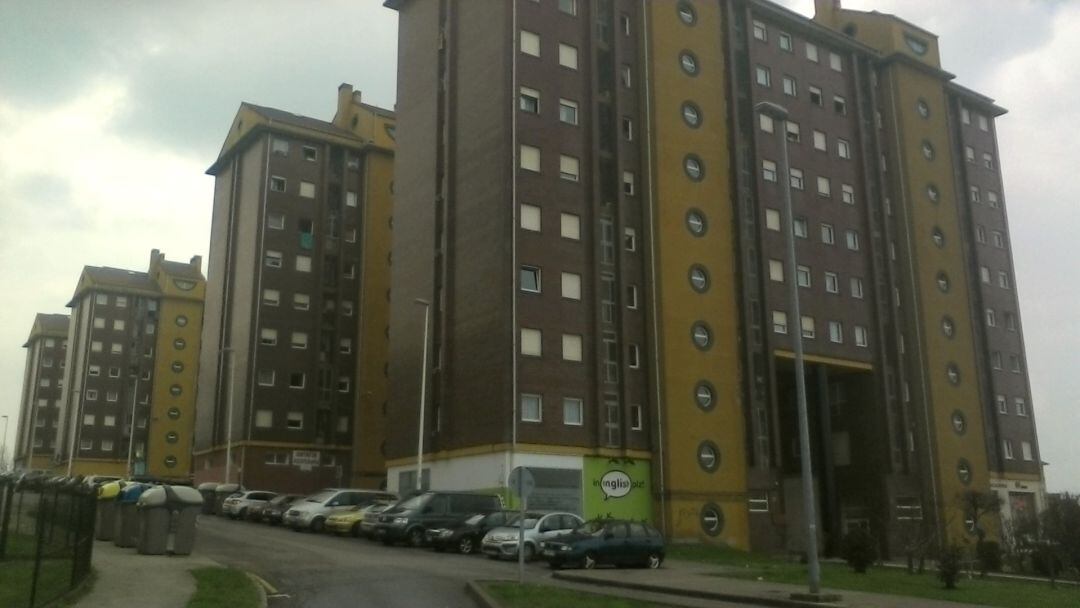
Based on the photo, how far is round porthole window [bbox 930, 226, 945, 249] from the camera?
59.3m

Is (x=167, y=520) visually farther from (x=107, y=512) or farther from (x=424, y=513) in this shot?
(x=424, y=513)

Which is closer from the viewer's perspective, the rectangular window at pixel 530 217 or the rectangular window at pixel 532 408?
the rectangular window at pixel 532 408

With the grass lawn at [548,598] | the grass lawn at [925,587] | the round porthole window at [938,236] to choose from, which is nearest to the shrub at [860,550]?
the grass lawn at [925,587]

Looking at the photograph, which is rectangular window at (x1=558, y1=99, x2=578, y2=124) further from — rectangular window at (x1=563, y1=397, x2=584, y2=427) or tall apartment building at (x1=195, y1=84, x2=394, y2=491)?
tall apartment building at (x1=195, y1=84, x2=394, y2=491)

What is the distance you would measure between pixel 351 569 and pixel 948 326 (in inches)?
1789

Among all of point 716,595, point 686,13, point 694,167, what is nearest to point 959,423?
point 694,167

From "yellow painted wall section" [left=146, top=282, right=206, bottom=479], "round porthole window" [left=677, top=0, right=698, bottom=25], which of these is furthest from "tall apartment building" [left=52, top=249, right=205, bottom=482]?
"round porthole window" [left=677, top=0, right=698, bottom=25]

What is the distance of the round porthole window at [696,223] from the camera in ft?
155

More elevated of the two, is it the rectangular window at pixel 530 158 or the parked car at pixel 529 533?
the rectangular window at pixel 530 158

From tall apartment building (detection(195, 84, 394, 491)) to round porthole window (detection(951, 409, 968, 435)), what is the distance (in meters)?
34.0

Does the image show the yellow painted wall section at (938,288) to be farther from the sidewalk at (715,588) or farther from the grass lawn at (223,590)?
the grass lawn at (223,590)

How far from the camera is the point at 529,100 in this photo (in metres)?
45.0

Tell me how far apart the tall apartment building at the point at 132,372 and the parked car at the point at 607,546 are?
3167 inches

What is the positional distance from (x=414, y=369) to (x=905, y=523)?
25936 millimetres
